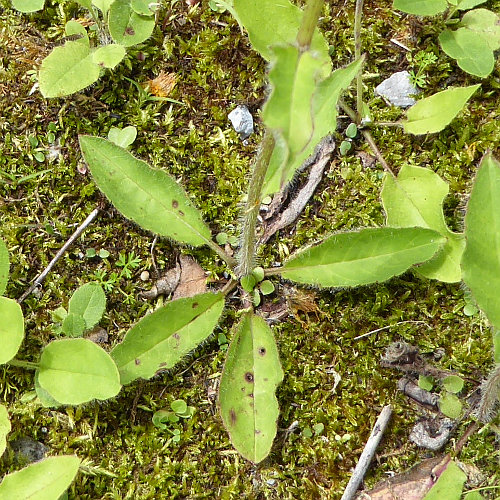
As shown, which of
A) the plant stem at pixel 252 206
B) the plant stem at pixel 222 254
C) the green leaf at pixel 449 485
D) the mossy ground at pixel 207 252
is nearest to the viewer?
the plant stem at pixel 252 206

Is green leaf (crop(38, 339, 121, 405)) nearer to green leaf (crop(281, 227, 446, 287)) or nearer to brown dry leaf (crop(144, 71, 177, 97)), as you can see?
green leaf (crop(281, 227, 446, 287))

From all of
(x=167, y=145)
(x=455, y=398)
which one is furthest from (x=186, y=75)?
(x=455, y=398)

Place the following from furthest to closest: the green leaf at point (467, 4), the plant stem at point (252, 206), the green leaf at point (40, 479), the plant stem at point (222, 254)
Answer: the green leaf at point (467, 4) → the plant stem at point (222, 254) → the green leaf at point (40, 479) → the plant stem at point (252, 206)

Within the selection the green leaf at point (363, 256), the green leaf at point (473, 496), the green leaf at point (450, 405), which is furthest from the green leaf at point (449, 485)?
the green leaf at point (363, 256)

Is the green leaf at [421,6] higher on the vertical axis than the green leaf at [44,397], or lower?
higher

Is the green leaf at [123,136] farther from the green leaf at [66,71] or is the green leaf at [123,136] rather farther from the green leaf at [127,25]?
the green leaf at [127,25]

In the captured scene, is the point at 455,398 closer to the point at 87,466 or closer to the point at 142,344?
the point at 142,344

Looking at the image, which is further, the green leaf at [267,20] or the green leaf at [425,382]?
the green leaf at [425,382]
